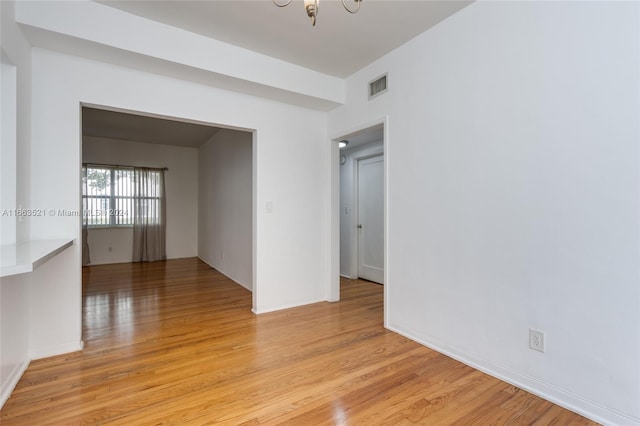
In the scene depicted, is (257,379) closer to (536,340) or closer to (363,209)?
(536,340)

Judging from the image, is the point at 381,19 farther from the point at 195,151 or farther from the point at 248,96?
the point at 195,151

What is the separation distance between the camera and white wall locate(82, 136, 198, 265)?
6.60 m

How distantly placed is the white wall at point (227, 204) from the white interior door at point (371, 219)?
6.55 ft

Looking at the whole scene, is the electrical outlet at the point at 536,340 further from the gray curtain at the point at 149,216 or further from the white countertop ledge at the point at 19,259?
the gray curtain at the point at 149,216

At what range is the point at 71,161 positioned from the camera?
8.18 feet

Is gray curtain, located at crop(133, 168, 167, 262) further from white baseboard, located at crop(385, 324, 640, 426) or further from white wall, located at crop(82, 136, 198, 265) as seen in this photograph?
white baseboard, located at crop(385, 324, 640, 426)

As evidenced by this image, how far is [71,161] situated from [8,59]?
780 millimetres

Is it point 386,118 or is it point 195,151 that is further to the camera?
point 195,151

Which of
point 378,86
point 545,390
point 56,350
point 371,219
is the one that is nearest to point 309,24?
point 378,86

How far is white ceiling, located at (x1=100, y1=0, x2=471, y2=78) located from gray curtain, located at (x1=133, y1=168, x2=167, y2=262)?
5.29m

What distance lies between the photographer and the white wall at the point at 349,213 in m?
5.40

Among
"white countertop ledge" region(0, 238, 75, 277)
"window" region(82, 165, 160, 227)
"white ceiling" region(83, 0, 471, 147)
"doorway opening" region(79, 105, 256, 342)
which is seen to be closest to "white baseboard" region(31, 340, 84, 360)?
"white countertop ledge" region(0, 238, 75, 277)

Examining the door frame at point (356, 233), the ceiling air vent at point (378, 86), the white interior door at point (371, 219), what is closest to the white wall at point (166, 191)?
the door frame at point (356, 233)

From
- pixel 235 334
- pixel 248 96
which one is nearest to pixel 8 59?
pixel 248 96
